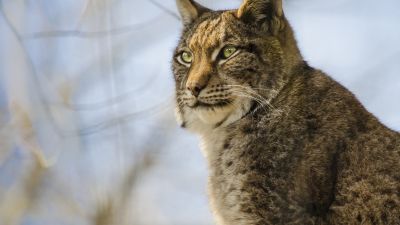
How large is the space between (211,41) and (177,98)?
51 cm

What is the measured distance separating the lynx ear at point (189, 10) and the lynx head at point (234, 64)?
34cm

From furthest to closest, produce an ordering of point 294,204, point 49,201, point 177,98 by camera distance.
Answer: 1. point 177,98
2. point 49,201
3. point 294,204

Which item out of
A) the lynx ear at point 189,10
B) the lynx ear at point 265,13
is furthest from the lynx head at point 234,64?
the lynx ear at point 189,10

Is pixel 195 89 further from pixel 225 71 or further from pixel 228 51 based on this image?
pixel 228 51

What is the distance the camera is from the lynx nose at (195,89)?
6.81 meters

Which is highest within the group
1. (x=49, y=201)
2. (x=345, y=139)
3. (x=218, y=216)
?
(x=345, y=139)

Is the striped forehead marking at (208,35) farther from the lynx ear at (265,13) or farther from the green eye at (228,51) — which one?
the lynx ear at (265,13)

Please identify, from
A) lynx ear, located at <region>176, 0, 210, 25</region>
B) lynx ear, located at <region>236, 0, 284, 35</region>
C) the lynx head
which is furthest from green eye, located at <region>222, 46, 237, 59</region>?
lynx ear, located at <region>176, 0, 210, 25</region>

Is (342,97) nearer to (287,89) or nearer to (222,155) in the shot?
(287,89)

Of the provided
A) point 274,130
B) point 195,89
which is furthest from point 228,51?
point 274,130

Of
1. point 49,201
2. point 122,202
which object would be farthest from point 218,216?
point 49,201

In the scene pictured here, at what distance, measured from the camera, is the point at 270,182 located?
639 cm

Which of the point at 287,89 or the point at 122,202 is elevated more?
the point at 287,89

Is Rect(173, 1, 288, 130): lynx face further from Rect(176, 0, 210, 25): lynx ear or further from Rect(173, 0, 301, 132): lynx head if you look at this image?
Rect(176, 0, 210, 25): lynx ear
